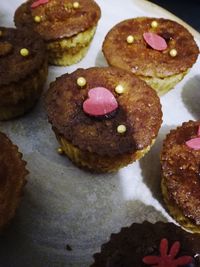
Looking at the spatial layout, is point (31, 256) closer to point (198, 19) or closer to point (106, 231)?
point (106, 231)

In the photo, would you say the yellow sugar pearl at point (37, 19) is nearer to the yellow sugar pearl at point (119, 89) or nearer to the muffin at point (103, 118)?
the muffin at point (103, 118)

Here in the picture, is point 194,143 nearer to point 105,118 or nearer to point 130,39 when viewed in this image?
point 105,118

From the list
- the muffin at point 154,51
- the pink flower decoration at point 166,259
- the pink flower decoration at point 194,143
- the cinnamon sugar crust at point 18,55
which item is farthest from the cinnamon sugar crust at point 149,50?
the pink flower decoration at point 166,259

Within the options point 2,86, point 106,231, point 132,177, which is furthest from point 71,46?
point 106,231

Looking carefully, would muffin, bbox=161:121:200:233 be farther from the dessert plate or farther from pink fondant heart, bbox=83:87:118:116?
pink fondant heart, bbox=83:87:118:116

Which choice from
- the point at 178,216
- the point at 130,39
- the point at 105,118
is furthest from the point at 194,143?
the point at 130,39

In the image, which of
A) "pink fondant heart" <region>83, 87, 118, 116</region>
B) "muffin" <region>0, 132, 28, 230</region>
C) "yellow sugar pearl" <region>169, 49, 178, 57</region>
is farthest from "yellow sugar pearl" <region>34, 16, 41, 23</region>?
"muffin" <region>0, 132, 28, 230</region>
